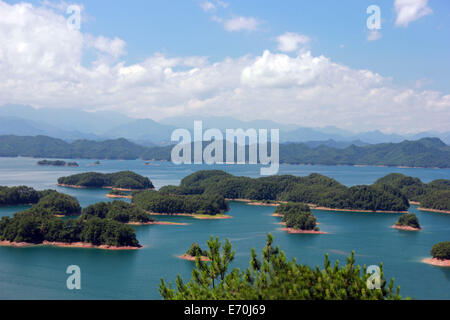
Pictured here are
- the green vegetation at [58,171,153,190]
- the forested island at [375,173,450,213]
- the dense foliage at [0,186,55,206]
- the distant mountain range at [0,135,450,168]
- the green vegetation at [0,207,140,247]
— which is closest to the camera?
the green vegetation at [0,207,140,247]

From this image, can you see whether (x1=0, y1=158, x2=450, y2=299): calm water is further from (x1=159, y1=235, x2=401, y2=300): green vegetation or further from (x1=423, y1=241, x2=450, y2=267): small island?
(x1=159, y1=235, x2=401, y2=300): green vegetation

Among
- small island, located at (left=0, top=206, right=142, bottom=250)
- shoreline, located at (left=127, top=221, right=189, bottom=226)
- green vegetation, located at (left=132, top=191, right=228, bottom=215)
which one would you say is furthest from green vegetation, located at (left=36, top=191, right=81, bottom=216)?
Answer: small island, located at (left=0, top=206, right=142, bottom=250)

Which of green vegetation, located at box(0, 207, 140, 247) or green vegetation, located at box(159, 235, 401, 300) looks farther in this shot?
green vegetation, located at box(0, 207, 140, 247)

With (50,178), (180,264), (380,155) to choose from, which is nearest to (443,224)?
(180,264)

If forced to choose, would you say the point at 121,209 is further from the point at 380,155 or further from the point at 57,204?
the point at 380,155

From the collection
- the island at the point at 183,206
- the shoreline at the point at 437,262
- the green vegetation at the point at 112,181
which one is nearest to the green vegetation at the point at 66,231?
the island at the point at 183,206

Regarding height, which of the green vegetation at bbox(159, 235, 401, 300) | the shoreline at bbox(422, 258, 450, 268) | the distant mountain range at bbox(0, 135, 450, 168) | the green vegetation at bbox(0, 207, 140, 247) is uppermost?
the distant mountain range at bbox(0, 135, 450, 168)

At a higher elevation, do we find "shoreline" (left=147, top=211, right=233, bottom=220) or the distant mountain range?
the distant mountain range

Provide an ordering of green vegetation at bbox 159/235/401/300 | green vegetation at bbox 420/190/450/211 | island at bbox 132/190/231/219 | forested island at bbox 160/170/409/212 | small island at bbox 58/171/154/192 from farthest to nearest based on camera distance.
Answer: small island at bbox 58/171/154/192 → green vegetation at bbox 420/190/450/211 → forested island at bbox 160/170/409/212 → island at bbox 132/190/231/219 → green vegetation at bbox 159/235/401/300
